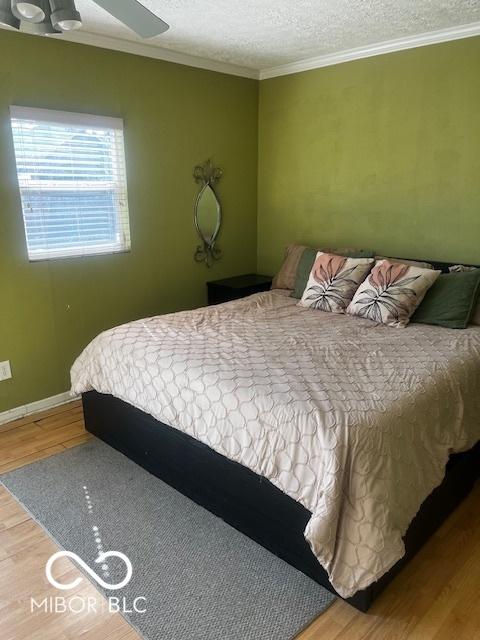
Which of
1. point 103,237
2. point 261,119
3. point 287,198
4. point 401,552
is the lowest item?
point 401,552

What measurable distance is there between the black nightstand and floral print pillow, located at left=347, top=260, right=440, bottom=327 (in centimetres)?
109

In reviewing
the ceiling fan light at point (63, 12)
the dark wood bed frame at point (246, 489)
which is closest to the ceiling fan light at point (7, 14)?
the ceiling fan light at point (63, 12)

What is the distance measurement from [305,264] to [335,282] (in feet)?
1.45

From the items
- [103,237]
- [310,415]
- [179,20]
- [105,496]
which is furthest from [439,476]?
[179,20]

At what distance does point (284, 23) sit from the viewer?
9.21ft

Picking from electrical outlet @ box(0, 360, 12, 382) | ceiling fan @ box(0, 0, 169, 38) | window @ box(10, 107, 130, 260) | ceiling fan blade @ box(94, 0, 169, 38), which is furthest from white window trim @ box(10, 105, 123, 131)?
electrical outlet @ box(0, 360, 12, 382)

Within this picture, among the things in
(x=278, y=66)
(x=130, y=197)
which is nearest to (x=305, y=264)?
(x=130, y=197)

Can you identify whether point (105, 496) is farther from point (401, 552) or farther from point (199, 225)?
point (199, 225)

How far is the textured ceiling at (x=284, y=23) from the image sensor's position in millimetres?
2520

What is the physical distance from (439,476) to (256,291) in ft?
7.50

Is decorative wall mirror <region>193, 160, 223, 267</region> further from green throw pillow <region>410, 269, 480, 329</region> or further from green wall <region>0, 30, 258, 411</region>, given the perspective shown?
green throw pillow <region>410, 269, 480, 329</region>

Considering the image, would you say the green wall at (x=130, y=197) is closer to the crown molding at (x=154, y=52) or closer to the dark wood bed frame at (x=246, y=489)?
the crown molding at (x=154, y=52)

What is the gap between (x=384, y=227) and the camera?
352 centimetres

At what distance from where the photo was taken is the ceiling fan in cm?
158
